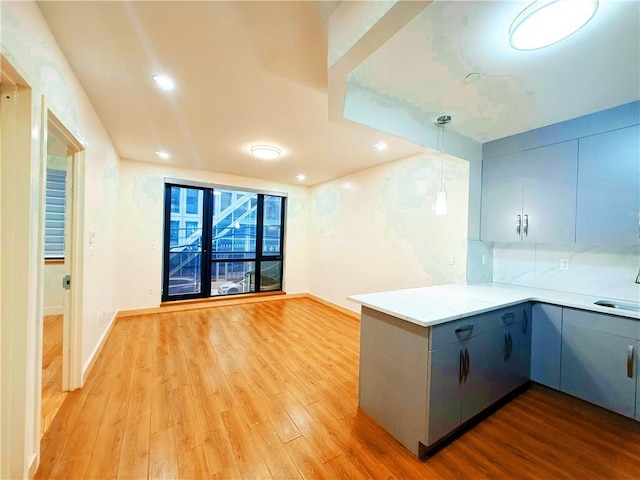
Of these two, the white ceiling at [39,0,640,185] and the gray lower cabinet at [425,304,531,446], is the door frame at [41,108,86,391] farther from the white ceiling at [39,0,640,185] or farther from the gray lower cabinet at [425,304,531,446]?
the gray lower cabinet at [425,304,531,446]

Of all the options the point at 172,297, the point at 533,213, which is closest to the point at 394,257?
the point at 533,213

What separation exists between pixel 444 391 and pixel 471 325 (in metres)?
0.47

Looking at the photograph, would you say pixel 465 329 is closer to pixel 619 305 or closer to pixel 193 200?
pixel 619 305

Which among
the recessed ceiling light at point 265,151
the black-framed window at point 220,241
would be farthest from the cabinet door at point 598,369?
the black-framed window at point 220,241

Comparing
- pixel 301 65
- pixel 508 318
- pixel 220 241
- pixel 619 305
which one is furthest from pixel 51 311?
pixel 619 305

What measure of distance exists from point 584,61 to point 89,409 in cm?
413

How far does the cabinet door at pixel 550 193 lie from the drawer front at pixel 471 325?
2.64 feet

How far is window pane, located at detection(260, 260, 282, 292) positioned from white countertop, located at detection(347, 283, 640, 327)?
3863 millimetres

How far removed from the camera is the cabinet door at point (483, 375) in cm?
180

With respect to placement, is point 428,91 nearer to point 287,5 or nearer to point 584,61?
point 584,61

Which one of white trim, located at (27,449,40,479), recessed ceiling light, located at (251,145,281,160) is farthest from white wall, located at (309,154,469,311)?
white trim, located at (27,449,40,479)

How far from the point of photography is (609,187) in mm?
2143

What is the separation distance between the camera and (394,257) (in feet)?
12.6

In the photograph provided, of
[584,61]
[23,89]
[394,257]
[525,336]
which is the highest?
[584,61]
